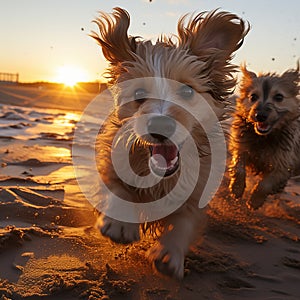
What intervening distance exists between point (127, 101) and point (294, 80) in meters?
3.48

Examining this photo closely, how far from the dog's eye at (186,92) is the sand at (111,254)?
1028mm

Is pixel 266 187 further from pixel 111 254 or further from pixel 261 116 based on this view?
pixel 111 254

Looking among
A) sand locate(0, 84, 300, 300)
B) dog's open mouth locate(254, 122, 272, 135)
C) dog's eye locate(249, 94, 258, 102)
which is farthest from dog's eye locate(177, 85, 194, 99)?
dog's eye locate(249, 94, 258, 102)

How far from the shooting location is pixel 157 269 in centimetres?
274

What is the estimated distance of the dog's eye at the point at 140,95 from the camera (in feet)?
10.9

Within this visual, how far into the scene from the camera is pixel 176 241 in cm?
292

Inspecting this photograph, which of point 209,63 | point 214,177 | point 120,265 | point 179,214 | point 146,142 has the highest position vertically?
A: point 209,63

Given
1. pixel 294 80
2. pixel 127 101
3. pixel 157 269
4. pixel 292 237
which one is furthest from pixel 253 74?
pixel 157 269

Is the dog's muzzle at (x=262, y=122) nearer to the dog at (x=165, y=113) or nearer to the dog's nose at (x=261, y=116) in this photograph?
the dog's nose at (x=261, y=116)

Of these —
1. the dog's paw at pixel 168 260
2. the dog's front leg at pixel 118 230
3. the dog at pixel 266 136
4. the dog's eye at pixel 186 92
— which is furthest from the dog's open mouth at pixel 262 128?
the dog's paw at pixel 168 260

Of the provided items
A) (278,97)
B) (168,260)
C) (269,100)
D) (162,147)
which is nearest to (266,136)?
(269,100)

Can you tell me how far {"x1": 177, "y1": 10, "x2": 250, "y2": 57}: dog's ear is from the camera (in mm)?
3670

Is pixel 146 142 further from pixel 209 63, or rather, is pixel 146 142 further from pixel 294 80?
pixel 294 80

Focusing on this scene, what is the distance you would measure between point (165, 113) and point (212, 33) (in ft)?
3.38
